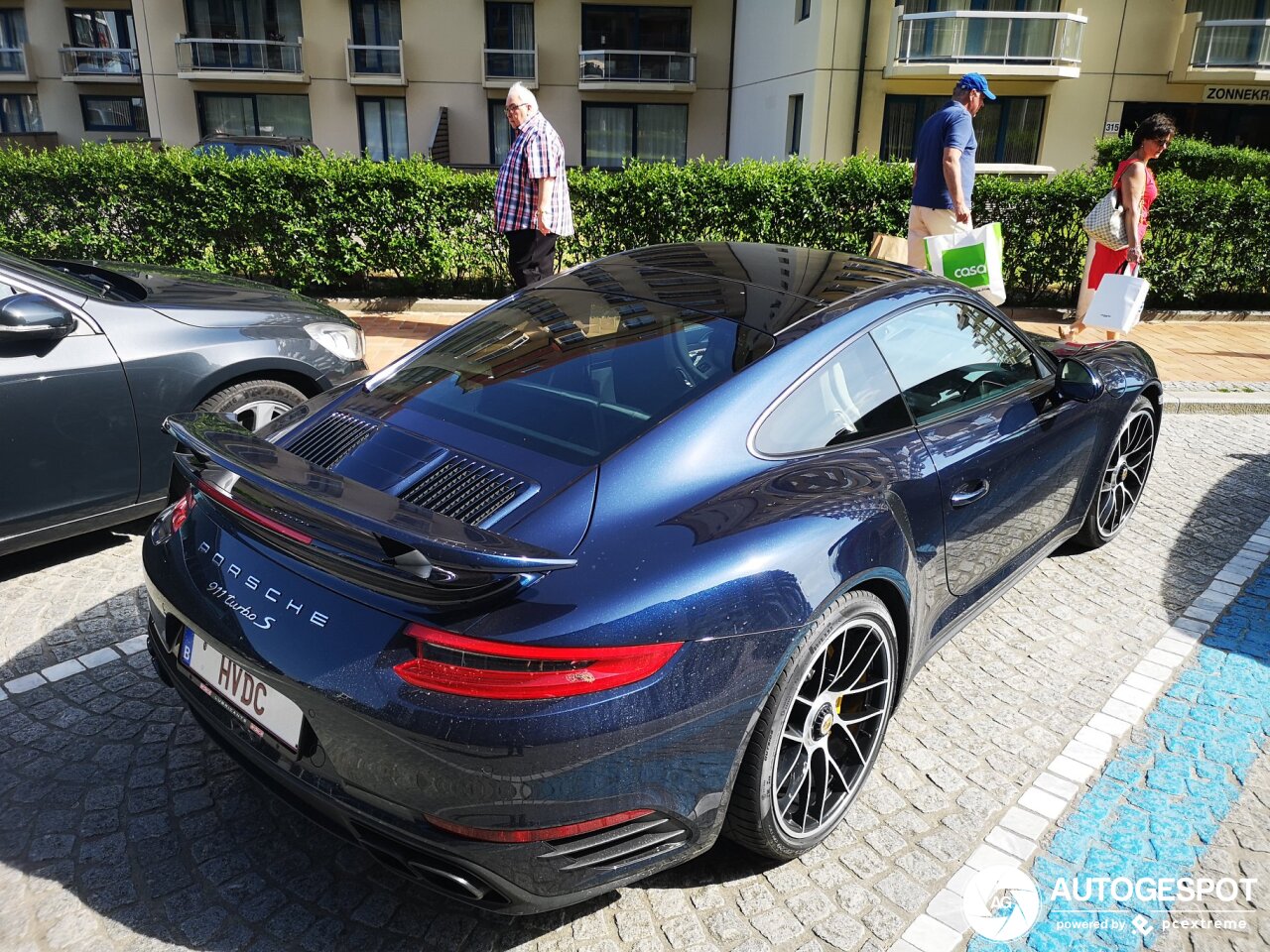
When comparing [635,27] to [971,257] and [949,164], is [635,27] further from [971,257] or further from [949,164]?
[971,257]

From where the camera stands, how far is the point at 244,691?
2236mm

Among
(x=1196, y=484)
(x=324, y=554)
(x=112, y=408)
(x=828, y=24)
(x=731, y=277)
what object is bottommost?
(x=1196, y=484)

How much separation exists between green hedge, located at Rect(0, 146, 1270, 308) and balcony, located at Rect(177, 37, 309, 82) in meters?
20.2

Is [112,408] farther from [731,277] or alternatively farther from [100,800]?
[731,277]

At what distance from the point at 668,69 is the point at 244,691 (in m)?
27.8

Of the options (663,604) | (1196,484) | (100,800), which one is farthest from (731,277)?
(1196,484)

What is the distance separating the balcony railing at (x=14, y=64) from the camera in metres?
32.8

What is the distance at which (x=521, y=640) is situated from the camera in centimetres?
192

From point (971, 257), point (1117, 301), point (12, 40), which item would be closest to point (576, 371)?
point (971, 257)

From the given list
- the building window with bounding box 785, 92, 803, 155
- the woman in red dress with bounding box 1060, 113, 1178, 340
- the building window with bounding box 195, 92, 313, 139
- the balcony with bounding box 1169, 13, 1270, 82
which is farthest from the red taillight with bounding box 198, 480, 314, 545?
the building window with bounding box 195, 92, 313, 139

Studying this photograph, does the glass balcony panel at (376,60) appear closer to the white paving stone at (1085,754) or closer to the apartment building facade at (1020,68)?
the apartment building facade at (1020,68)

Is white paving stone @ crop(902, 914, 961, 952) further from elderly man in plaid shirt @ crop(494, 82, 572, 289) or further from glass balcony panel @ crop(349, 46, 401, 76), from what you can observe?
glass balcony panel @ crop(349, 46, 401, 76)

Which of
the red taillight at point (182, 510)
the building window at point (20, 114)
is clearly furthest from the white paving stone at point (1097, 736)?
the building window at point (20, 114)

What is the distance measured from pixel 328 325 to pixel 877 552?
3459 mm
